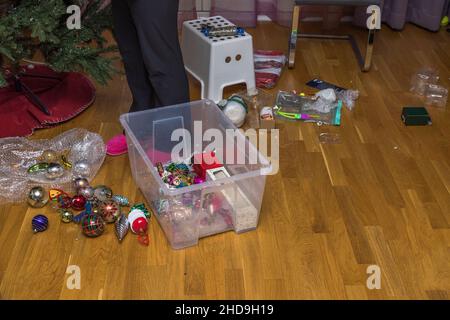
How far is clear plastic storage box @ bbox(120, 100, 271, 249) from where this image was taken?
1822 mm

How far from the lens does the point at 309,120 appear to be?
254cm

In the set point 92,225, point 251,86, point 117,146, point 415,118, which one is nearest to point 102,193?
point 92,225

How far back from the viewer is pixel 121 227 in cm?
190

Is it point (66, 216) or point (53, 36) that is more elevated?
point (53, 36)

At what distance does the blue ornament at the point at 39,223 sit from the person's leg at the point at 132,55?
0.60 metres

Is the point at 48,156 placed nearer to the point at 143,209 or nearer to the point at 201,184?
the point at 143,209

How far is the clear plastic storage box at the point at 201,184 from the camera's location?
71.7 inches

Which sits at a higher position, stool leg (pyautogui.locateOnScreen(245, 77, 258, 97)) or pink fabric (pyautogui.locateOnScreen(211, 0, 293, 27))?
pink fabric (pyautogui.locateOnScreen(211, 0, 293, 27))

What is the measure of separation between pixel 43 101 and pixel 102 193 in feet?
2.36

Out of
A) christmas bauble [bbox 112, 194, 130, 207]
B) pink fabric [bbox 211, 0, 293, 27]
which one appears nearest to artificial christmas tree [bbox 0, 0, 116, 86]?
christmas bauble [bbox 112, 194, 130, 207]

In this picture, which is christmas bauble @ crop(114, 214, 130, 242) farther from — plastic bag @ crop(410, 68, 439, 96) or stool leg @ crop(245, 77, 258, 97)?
plastic bag @ crop(410, 68, 439, 96)

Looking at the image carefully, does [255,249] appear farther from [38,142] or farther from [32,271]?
[38,142]

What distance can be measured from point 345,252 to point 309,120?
822 millimetres

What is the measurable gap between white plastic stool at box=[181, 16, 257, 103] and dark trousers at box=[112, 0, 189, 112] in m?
0.40
